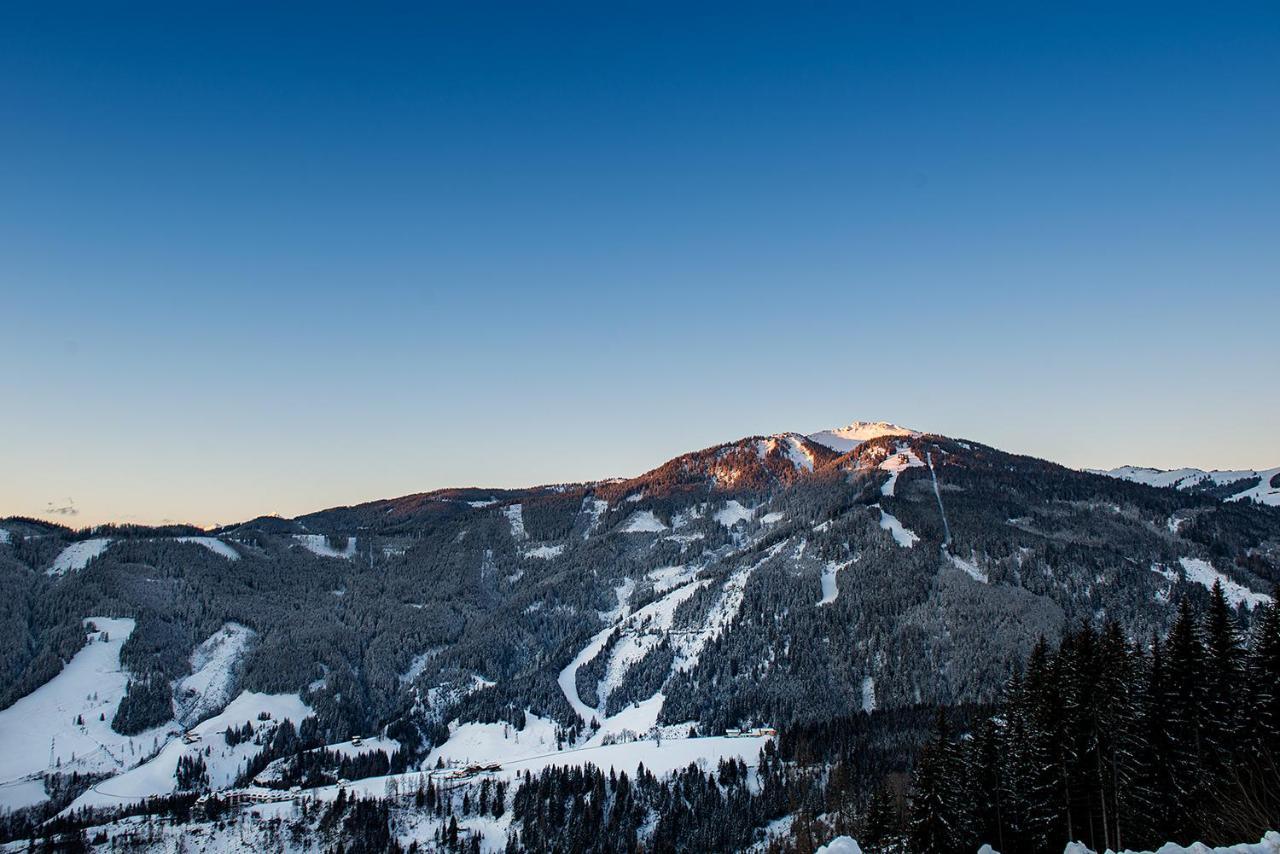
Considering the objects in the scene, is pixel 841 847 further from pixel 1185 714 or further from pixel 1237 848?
pixel 1185 714

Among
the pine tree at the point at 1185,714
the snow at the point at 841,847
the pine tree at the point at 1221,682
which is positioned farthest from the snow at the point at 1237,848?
the pine tree at the point at 1185,714

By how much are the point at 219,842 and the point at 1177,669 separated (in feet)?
641

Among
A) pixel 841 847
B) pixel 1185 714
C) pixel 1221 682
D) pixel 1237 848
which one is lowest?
pixel 1185 714

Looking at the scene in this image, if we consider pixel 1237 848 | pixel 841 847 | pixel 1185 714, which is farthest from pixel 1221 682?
pixel 841 847

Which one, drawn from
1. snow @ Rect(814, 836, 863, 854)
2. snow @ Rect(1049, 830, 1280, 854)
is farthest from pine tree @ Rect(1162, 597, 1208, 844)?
snow @ Rect(814, 836, 863, 854)

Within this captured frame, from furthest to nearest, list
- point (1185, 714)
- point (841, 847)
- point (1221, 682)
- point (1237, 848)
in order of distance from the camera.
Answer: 1. point (1185, 714)
2. point (1221, 682)
3. point (841, 847)
4. point (1237, 848)

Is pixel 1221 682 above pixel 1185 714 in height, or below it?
above

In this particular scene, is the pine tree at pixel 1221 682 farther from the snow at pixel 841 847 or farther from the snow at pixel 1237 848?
the snow at pixel 841 847

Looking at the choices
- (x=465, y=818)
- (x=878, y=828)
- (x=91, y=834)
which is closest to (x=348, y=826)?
(x=465, y=818)

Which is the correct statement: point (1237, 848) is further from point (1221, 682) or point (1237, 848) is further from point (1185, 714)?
point (1185, 714)

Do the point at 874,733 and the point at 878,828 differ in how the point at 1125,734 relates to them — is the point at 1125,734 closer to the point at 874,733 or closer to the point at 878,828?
the point at 878,828

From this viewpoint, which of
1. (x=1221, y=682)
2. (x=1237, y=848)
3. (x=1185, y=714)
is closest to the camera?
(x=1237, y=848)

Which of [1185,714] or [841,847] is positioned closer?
[841,847]

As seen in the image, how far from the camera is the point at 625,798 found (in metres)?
182
